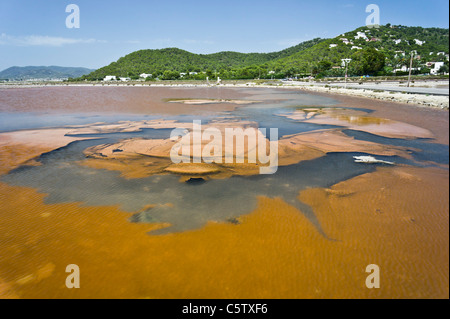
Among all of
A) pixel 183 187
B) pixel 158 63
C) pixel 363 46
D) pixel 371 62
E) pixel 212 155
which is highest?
pixel 158 63

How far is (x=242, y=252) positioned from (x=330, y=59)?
133336mm

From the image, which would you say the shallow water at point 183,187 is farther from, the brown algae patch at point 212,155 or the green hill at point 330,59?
the green hill at point 330,59

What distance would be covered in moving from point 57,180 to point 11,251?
3950mm

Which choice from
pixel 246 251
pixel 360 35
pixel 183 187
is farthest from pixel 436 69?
pixel 246 251

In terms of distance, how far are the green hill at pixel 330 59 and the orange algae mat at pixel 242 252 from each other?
47744 mm

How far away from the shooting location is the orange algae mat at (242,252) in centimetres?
419

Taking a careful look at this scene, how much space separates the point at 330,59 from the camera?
11925 cm

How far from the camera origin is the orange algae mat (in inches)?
165

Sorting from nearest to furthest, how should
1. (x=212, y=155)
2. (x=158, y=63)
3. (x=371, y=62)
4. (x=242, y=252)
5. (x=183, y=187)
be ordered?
(x=242, y=252)
(x=183, y=187)
(x=212, y=155)
(x=371, y=62)
(x=158, y=63)

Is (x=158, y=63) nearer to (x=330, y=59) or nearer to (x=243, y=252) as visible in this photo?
(x=330, y=59)

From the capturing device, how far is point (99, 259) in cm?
491

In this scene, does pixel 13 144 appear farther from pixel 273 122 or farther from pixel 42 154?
pixel 273 122
